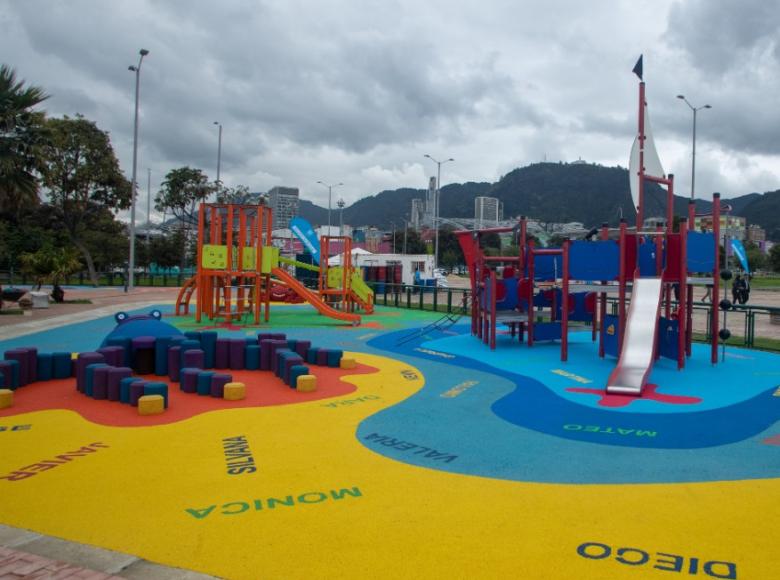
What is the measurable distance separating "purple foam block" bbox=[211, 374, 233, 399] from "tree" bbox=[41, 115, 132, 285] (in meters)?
35.9

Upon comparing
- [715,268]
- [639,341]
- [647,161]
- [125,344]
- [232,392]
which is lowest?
[232,392]

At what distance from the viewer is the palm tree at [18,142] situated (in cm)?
1872

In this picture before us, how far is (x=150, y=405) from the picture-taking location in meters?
8.24

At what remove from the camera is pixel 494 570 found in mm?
4035

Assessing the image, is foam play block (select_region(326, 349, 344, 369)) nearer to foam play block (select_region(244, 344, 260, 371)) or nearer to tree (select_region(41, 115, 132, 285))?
foam play block (select_region(244, 344, 260, 371))

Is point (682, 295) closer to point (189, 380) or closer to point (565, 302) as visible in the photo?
point (565, 302)

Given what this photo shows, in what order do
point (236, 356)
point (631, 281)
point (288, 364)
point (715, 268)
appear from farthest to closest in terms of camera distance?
point (631, 281) → point (715, 268) → point (236, 356) → point (288, 364)

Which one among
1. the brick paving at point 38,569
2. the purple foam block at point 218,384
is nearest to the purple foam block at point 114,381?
the purple foam block at point 218,384

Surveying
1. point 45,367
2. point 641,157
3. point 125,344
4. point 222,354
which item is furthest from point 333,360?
point 641,157

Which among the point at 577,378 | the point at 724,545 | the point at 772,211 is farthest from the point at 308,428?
the point at 772,211

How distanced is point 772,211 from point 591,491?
692 feet

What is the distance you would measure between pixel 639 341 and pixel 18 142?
19.5 m

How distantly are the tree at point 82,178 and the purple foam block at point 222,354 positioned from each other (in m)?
33.5

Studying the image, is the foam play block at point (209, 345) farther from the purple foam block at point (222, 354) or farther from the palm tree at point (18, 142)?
the palm tree at point (18, 142)
